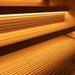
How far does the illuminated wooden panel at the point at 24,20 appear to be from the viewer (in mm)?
1445

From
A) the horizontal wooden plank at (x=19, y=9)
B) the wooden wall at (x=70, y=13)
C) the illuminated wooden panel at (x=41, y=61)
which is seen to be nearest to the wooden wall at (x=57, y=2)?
the wooden wall at (x=70, y=13)

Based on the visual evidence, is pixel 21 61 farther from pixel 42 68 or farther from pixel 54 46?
pixel 54 46

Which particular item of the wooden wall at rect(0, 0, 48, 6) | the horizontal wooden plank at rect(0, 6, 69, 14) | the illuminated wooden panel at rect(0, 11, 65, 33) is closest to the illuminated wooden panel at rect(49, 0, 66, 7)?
the wooden wall at rect(0, 0, 48, 6)

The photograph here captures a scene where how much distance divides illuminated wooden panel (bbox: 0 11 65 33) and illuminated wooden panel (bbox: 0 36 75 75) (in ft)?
1.47

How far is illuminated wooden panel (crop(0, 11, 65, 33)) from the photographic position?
145cm

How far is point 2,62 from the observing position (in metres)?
1.35

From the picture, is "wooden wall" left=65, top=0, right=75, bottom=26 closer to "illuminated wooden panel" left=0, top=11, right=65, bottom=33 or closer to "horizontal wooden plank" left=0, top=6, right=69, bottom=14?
"illuminated wooden panel" left=0, top=11, right=65, bottom=33

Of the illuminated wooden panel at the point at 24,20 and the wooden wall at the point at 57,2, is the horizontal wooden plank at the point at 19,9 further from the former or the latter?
the wooden wall at the point at 57,2

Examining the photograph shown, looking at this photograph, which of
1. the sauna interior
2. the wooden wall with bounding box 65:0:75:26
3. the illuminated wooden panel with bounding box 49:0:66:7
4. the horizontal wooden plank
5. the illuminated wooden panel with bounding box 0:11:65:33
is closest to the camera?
the horizontal wooden plank

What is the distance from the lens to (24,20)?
5.44 feet

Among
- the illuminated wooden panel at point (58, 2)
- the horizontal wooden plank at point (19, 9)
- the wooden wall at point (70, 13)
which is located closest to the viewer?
the horizontal wooden plank at point (19, 9)

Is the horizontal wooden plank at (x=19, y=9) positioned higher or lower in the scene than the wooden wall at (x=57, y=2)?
lower

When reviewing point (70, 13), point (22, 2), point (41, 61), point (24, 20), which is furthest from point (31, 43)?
point (70, 13)

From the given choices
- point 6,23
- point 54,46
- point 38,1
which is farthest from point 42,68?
point 38,1
